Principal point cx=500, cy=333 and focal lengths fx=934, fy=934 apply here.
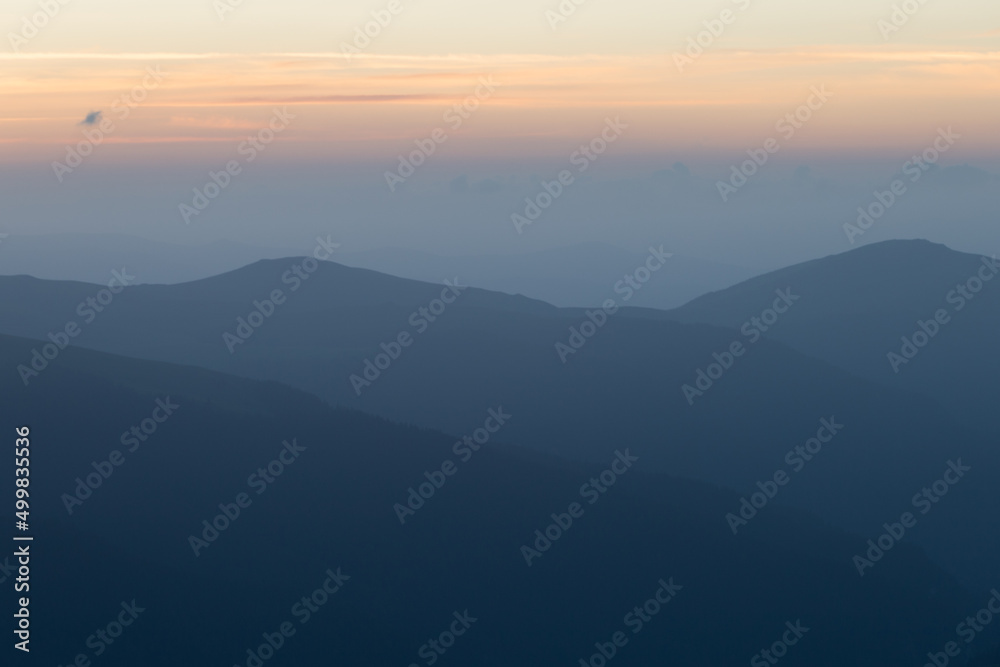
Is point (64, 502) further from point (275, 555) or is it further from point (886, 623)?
point (886, 623)

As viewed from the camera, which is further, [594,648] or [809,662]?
[809,662]

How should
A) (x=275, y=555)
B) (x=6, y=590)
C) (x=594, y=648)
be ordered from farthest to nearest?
(x=594, y=648) → (x=275, y=555) → (x=6, y=590)

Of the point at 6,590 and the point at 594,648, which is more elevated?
the point at 6,590

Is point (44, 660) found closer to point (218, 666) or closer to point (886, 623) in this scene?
point (218, 666)

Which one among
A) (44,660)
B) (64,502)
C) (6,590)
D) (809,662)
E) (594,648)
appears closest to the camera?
(44,660)

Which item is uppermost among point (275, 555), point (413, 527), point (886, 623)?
point (275, 555)

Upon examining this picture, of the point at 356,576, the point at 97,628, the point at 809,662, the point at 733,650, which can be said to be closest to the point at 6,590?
the point at 97,628
